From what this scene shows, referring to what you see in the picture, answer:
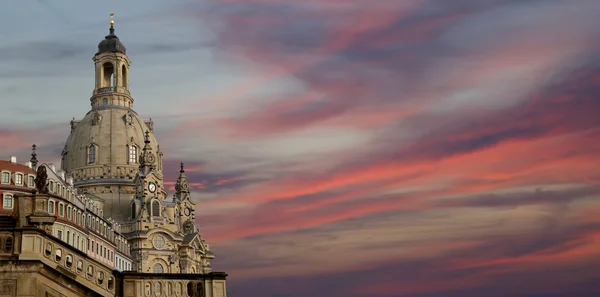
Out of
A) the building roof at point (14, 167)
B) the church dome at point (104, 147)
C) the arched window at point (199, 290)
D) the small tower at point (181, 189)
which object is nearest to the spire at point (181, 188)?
the small tower at point (181, 189)

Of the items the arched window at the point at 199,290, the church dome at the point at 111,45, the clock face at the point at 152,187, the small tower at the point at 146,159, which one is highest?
the church dome at the point at 111,45

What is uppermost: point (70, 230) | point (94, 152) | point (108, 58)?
point (108, 58)

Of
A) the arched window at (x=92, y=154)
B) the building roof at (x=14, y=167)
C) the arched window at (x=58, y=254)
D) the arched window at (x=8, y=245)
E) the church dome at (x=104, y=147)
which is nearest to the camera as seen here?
the arched window at (x=8, y=245)

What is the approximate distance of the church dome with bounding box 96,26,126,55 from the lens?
163000mm

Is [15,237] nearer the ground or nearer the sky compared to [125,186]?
nearer the ground

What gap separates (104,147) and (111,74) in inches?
831

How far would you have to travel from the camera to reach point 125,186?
148 metres

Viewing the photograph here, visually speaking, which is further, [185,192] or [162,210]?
[185,192]

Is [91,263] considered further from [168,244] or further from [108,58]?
[108,58]

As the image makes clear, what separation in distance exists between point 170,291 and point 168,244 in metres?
105

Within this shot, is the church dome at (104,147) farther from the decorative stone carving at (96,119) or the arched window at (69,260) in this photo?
the arched window at (69,260)

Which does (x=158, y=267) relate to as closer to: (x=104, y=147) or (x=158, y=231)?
(x=158, y=231)

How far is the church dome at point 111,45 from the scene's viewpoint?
16300 centimetres

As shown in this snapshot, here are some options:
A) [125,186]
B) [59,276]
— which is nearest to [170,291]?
[59,276]
